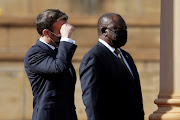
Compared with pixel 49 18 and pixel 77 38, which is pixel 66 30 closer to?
pixel 49 18

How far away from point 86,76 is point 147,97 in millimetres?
7342

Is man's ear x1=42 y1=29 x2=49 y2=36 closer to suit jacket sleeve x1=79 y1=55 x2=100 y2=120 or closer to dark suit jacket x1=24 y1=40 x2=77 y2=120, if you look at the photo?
dark suit jacket x1=24 y1=40 x2=77 y2=120

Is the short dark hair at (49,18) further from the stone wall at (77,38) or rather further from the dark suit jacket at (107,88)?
the stone wall at (77,38)

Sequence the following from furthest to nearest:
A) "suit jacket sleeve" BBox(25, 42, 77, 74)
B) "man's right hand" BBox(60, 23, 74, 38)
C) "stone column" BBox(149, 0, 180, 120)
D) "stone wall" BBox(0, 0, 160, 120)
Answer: "stone wall" BBox(0, 0, 160, 120), "stone column" BBox(149, 0, 180, 120), "man's right hand" BBox(60, 23, 74, 38), "suit jacket sleeve" BBox(25, 42, 77, 74)

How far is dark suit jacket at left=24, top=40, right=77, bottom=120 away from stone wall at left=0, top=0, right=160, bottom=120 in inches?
262

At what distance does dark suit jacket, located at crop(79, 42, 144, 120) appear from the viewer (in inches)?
190

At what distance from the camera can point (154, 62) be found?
12023mm

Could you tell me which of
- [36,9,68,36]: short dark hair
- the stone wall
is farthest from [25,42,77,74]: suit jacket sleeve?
the stone wall

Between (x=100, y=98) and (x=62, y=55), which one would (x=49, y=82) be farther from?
(x=100, y=98)

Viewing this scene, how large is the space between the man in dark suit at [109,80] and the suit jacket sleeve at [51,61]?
273mm

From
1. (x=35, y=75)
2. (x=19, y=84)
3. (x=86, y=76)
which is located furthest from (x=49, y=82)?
(x=19, y=84)

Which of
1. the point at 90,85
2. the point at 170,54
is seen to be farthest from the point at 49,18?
the point at 170,54

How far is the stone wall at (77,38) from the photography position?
12039mm

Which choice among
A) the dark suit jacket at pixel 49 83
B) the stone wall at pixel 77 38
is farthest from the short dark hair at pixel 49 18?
the stone wall at pixel 77 38
